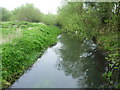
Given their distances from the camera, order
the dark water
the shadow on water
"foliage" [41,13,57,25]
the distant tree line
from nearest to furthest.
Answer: the dark water → the shadow on water → "foliage" [41,13,57,25] → the distant tree line

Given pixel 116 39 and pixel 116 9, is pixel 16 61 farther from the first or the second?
pixel 116 9

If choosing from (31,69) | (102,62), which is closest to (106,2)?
(102,62)

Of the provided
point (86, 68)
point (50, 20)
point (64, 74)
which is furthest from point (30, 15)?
point (64, 74)

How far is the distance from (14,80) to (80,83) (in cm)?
344

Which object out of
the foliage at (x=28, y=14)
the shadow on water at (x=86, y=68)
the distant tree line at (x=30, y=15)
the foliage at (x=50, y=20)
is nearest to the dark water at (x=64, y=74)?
the shadow on water at (x=86, y=68)

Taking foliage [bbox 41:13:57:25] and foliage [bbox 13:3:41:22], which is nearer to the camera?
foliage [bbox 41:13:57:25]

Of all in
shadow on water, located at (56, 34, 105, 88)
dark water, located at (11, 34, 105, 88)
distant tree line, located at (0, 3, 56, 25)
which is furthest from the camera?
distant tree line, located at (0, 3, 56, 25)

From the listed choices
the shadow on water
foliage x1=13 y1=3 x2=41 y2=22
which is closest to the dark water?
the shadow on water

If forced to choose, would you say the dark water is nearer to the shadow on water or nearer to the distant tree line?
the shadow on water

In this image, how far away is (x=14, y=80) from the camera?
285 inches

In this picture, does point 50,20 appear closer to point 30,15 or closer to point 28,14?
point 30,15

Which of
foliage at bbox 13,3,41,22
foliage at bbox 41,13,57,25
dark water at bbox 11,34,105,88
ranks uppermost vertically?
foliage at bbox 13,3,41,22

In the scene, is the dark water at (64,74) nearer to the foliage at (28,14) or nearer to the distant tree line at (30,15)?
the distant tree line at (30,15)

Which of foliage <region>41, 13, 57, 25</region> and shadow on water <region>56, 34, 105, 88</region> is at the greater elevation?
foliage <region>41, 13, 57, 25</region>
